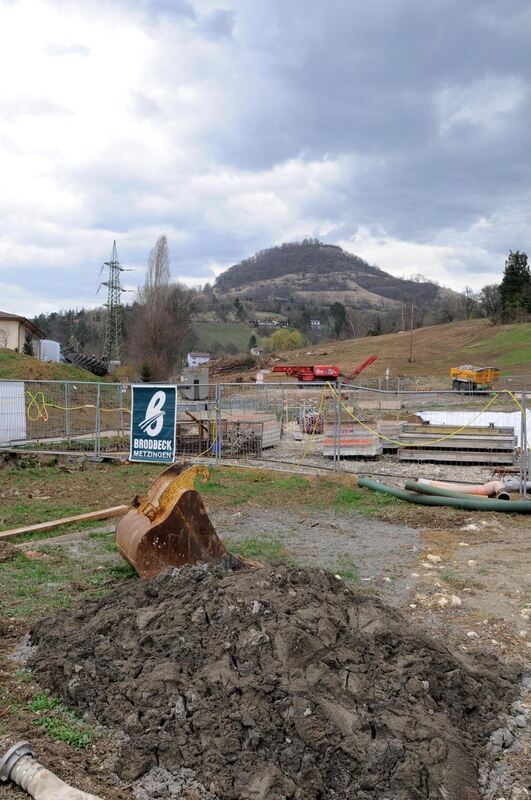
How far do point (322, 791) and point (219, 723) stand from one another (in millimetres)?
691

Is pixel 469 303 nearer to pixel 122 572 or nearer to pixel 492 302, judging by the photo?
pixel 492 302

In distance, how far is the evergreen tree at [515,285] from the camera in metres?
82.8

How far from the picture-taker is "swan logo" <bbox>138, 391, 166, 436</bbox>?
14812 mm

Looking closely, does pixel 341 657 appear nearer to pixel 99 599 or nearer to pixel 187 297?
pixel 99 599

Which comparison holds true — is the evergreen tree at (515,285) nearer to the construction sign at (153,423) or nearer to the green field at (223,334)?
the green field at (223,334)

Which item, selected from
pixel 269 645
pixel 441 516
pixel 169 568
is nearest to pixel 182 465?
pixel 169 568

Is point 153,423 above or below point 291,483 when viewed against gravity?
above

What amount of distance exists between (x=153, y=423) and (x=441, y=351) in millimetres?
66703

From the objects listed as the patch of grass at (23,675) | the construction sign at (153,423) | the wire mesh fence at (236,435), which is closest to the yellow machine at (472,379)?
the wire mesh fence at (236,435)

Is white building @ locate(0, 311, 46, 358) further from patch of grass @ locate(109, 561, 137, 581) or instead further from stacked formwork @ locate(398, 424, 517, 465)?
patch of grass @ locate(109, 561, 137, 581)

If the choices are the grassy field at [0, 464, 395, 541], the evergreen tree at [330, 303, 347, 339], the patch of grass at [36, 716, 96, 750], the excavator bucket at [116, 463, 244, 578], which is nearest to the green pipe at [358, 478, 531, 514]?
the grassy field at [0, 464, 395, 541]

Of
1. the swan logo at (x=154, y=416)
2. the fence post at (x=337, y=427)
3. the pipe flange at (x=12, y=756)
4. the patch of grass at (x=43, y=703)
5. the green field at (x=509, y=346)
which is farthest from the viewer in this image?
the green field at (x=509, y=346)

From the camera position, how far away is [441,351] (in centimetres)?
7700

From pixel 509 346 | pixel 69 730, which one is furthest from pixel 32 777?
pixel 509 346
